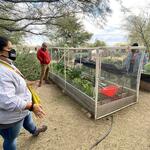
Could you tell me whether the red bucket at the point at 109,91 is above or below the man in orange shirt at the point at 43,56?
below

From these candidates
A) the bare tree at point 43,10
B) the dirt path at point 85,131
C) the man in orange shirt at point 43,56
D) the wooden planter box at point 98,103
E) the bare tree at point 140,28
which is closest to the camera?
the dirt path at point 85,131

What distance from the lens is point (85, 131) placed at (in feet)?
10.6

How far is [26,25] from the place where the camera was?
921 cm

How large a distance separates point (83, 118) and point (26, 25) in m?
7.07

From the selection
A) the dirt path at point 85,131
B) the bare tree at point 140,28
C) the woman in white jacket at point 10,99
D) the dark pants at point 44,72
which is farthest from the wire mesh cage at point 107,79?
the bare tree at point 140,28

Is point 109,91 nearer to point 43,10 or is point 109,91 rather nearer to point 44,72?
point 44,72

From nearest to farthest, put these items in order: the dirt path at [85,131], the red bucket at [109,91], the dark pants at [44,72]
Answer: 1. the dirt path at [85,131]
2. the red bucket at [109,91]
3. the dark pants at [44,72]

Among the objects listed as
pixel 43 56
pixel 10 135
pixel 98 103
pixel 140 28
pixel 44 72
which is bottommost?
pixel 98 103

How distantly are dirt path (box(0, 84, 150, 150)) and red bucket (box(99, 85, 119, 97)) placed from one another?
0.46 meters

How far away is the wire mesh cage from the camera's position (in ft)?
12.0

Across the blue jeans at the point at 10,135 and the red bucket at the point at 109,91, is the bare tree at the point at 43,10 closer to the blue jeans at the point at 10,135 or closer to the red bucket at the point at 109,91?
the red bucket at the point at 109,91

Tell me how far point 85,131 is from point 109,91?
1111 mm

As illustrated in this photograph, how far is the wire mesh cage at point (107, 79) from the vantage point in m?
3.66

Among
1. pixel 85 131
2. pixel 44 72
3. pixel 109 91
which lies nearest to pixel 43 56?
pixel 44 72
